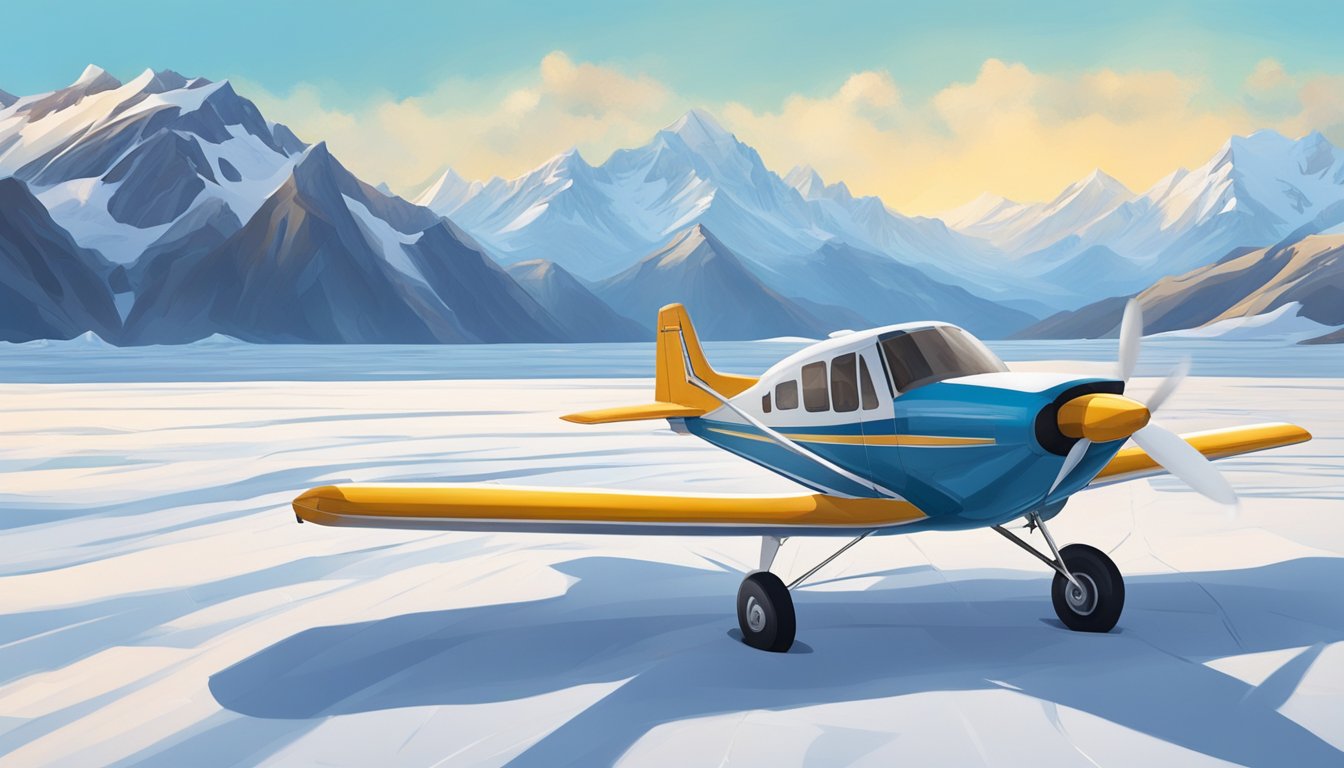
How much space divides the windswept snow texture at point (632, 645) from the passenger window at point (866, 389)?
1671 millimetres

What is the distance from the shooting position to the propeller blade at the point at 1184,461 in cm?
572

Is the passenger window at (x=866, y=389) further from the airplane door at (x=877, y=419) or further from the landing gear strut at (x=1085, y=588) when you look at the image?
the landing gear strut at (x=1085, y=588)

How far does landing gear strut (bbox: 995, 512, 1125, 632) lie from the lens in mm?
7004

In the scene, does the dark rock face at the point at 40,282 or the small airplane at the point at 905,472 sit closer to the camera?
the small airplane at the point at 905,472

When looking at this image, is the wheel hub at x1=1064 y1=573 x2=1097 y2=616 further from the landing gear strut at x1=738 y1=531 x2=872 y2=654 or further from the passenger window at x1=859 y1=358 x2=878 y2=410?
the passenger window at x1=859 y1=358 x2=878 y2=410

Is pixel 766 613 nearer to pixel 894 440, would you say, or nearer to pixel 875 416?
pixel 894 440

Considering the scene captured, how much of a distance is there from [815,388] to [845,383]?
43 cm

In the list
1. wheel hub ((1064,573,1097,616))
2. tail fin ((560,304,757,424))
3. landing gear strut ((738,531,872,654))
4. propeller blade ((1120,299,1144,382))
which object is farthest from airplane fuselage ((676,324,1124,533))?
tail fin ((560,304,757,424))

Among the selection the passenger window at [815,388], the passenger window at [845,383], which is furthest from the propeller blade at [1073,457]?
the passenger window at [815,388]

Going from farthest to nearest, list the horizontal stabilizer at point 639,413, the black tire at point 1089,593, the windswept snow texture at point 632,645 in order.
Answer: the horizontal stabilizer at point 639,413, the black tire at point 1089,593, the windswept snow texture at point 632,645

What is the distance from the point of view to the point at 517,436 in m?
20.2

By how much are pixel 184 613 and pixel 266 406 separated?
22844 mm

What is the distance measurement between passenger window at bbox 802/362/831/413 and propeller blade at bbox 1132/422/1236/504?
7.41ft

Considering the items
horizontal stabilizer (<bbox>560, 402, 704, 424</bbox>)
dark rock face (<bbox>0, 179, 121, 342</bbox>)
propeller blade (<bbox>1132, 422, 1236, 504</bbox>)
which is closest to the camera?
propeller blade (<bbox>1132, 422, 1236, 504</bbox>)
